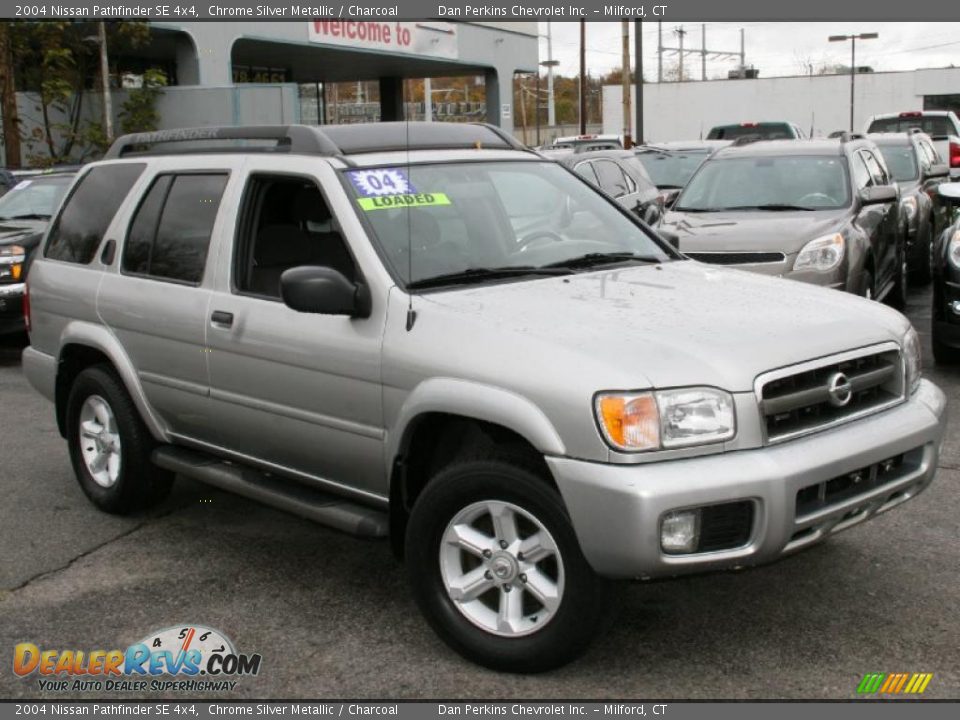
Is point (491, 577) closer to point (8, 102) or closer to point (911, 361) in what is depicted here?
point (911, 361)

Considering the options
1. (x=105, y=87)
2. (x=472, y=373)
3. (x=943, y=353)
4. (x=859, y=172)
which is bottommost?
(x=943, y=353)

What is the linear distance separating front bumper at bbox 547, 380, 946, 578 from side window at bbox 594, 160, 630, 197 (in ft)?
28.9

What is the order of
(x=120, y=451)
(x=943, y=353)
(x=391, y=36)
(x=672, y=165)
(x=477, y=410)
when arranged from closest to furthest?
1. (x=477, y=410)
2. (x=120, y=451)
3. (x=943, y=353)
4. (x=672, y=165)
5. (x=391, y=36)

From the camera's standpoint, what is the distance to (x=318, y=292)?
4.13 meters

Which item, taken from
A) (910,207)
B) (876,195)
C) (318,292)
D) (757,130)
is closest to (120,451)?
(318,292)

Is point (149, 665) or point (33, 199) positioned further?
point (33, 199)

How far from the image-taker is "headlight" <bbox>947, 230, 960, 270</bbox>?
323 inches

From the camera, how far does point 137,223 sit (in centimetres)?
558

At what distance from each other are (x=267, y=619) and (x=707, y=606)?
1.70m

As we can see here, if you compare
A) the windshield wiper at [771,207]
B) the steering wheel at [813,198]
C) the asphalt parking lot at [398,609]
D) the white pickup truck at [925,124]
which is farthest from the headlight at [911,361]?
the white pickup truck at [925,124]

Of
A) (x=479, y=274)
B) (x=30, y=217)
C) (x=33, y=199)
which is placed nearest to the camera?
(x=479, y=274)

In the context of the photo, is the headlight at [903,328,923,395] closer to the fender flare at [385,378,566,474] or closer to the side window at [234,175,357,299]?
the fender flare at [385,378,566,474]

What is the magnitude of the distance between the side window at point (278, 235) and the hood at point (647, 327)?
931 mm

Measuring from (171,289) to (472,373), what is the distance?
77.9 inches
